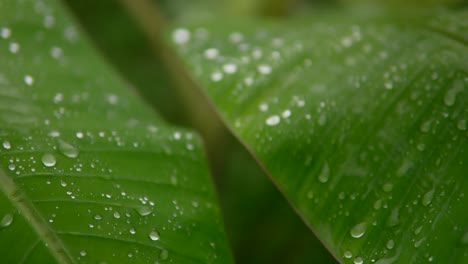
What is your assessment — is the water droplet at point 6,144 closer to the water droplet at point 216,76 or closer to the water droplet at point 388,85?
the water droplet at point 216,76

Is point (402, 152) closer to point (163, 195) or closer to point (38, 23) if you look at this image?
point (163, 195)

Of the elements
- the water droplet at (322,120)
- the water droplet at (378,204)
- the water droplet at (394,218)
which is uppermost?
the water droplet at (322,120)

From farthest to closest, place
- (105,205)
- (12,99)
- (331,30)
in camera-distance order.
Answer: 1. (331,30)
2. (12,99)
3. (105,205)

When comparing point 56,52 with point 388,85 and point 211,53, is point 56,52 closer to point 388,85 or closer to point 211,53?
point 211,53

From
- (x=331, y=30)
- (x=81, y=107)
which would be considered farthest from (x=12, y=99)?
(x=331, y=30)

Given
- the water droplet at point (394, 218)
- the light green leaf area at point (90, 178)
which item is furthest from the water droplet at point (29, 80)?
the water droplet at point (394, 218)

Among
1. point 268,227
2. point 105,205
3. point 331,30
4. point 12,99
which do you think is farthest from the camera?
point 268,227

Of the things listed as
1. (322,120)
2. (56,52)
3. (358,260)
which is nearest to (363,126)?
(322,120)
